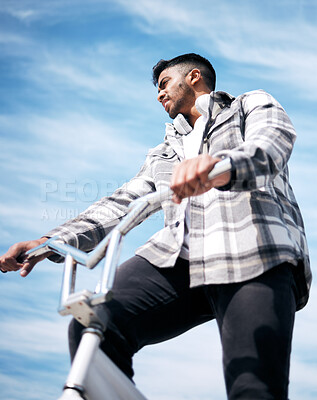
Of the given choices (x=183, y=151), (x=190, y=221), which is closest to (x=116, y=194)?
(x=183, y=151)

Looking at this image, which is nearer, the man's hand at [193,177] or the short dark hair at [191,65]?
the man's hand at [193,177]

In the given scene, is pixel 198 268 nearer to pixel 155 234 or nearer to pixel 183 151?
pixel 155 234

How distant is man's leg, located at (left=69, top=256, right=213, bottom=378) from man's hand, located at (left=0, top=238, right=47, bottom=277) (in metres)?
0.43

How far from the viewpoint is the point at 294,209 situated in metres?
2.16

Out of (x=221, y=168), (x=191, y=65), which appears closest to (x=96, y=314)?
(x=221, y=168)

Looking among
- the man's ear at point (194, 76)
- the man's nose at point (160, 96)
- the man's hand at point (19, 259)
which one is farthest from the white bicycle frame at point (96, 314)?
the man's ear at point (194, 76)

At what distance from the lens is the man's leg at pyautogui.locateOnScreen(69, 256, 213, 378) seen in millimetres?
1870

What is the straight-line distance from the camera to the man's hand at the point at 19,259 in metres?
2.18

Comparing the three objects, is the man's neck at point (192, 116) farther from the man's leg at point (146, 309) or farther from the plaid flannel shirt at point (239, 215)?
the man's leg at point (146, 309)

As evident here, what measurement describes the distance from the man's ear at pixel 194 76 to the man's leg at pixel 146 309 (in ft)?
5.01

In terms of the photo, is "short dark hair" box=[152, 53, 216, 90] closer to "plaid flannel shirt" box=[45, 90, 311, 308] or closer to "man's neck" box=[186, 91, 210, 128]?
"man's neck" box=[186, 91, 210, 128]

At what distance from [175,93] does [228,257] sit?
1.53m

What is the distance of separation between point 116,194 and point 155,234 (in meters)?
0.55

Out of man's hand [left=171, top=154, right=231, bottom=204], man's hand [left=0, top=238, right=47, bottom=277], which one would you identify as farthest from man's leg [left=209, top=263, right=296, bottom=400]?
man's hand [left=0, top=238, right=47, bottom=277]
